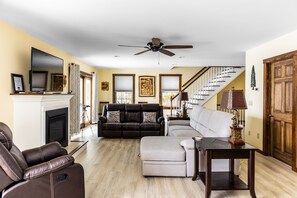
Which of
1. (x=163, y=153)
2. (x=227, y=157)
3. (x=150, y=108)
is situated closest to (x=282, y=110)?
(x=227, y=157)

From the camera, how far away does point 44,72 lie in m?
4.77

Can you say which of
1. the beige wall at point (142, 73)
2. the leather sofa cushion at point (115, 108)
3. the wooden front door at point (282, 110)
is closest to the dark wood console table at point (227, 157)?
the wooden front door at point (282, 110)

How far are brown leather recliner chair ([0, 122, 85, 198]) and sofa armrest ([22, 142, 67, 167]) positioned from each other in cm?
9

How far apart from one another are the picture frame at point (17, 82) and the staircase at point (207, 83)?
654 centimetres

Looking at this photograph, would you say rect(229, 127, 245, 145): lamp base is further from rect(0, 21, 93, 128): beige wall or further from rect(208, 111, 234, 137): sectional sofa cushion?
rect(0, 21, 93, 128): beige wall

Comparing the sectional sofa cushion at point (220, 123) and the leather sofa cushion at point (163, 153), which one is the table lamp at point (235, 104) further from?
the leather sofa cushion at point (163, 153)

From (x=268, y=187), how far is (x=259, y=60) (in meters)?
3.14

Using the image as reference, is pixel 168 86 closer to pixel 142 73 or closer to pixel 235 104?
pixel 142 73

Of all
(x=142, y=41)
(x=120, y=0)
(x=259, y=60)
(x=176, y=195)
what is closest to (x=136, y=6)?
(x=120, y=0)

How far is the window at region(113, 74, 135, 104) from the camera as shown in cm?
1109

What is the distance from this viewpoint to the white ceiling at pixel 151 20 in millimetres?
3131

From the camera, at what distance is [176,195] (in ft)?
10.3

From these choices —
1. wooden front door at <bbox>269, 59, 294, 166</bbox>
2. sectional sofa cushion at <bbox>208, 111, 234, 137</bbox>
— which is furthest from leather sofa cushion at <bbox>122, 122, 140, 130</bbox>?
wooden front door at <bbox>269, 59, 294, 166</bbox>

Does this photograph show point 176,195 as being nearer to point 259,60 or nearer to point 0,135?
point 0,135
